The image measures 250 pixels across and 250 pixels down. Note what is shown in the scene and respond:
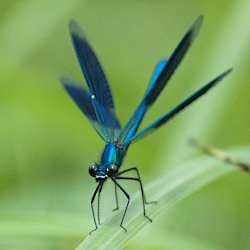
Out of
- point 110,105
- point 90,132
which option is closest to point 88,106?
point 110,105

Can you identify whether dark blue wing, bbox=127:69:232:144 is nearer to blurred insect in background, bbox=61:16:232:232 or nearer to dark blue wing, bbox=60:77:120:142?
blurred insect in background, bbox=61:16:232:232

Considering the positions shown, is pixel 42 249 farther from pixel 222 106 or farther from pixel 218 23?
pixel 218 23

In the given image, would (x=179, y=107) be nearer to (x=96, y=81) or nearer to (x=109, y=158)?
(x=109, y=158)

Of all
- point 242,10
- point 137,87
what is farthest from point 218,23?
point 137,87

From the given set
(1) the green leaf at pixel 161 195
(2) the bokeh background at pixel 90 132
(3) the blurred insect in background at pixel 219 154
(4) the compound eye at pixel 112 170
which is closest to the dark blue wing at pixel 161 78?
(4) the compound eye at pixel 112 170

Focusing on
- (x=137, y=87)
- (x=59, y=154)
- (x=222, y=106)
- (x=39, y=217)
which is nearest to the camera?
(x=39, y=217)

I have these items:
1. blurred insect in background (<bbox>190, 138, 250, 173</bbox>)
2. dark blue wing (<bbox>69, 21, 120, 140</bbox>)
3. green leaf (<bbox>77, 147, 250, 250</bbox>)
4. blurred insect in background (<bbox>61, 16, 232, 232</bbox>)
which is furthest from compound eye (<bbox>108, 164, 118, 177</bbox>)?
blurred insect in background (<bbox>190, 138, 250, 173</bbox>)

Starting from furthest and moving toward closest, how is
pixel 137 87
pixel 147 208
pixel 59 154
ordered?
pixel 137 87, pixel 59 154, pixel 147 208
